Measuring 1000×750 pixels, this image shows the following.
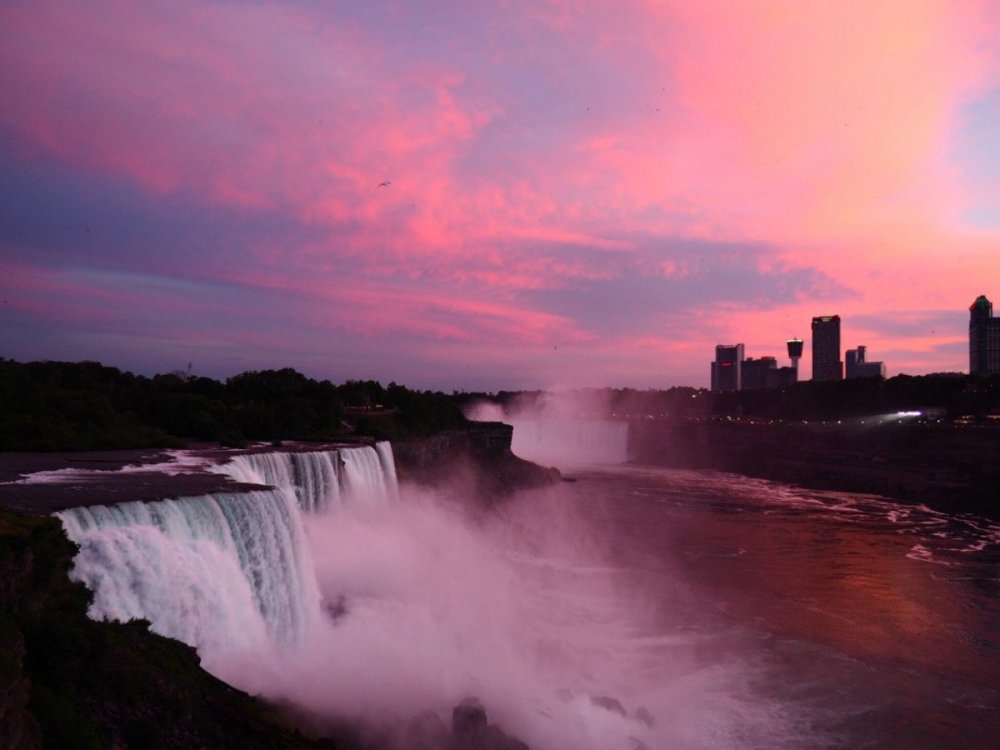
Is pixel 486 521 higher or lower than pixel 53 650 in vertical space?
lower

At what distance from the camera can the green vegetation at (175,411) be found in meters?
24.5

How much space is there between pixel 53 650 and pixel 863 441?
64949mm

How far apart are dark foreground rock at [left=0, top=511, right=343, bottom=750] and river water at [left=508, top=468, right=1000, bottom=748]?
7.78 metres

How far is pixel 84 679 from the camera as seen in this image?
7.85m

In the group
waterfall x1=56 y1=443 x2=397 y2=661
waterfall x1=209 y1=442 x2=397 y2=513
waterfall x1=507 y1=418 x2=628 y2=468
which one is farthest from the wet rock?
waterfall x1=507 y1=418 x2=628 y2=468

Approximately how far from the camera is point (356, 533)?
25.7 metres

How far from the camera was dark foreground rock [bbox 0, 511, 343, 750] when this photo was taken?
22.9 ft

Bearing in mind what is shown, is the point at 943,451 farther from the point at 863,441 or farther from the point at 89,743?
the point at 89,743

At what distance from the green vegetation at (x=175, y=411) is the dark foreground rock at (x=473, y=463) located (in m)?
1.46

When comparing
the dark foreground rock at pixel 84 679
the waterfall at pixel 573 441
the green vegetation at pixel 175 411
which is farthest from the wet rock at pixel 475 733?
the waterfall at pixel 573 441

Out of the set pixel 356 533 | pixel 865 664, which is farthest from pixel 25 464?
pixel 865 664

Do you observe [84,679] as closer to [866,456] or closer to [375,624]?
[375,624]

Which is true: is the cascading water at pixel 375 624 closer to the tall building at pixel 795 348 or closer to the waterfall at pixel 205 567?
the waterfall at pixel 205 567

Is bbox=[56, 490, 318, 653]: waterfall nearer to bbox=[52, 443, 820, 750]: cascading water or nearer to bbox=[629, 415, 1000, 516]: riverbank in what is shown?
bbox=[52, 443, 820, 750]: cascading water
